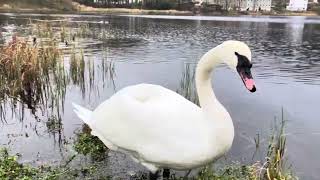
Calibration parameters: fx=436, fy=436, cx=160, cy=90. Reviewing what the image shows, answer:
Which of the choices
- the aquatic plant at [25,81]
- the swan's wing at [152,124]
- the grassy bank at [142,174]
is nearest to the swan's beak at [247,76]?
the swan's wing at [152,124]

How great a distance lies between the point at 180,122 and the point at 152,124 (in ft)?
1.26

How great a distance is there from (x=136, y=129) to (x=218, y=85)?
9.97 m

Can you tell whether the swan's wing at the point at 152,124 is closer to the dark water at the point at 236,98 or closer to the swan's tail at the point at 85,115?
the swan's tail at the point at 85,115

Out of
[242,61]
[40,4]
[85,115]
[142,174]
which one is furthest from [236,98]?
[40,4]

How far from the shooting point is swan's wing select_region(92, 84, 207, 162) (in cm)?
529

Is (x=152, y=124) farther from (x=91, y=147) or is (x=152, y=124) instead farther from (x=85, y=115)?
(x=91, y=147)

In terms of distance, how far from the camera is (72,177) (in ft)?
21.9

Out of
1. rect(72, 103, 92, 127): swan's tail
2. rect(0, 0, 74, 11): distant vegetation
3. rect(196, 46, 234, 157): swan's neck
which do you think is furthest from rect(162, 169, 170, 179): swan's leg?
rect(0, 0, 74, 11): distant vegetation

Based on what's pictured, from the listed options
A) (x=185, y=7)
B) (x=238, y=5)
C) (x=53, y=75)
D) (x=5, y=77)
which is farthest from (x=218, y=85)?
(x=238, y=5)

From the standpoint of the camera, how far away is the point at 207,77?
571cm

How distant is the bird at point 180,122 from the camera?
517 cm

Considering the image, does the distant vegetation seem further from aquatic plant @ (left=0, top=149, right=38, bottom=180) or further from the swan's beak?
the swan's beak

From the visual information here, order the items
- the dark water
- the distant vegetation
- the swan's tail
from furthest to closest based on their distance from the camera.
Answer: the distant vegetation
the dark water
the swan's tail

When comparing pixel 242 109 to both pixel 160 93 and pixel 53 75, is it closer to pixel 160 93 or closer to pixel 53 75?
pixel 53 75
